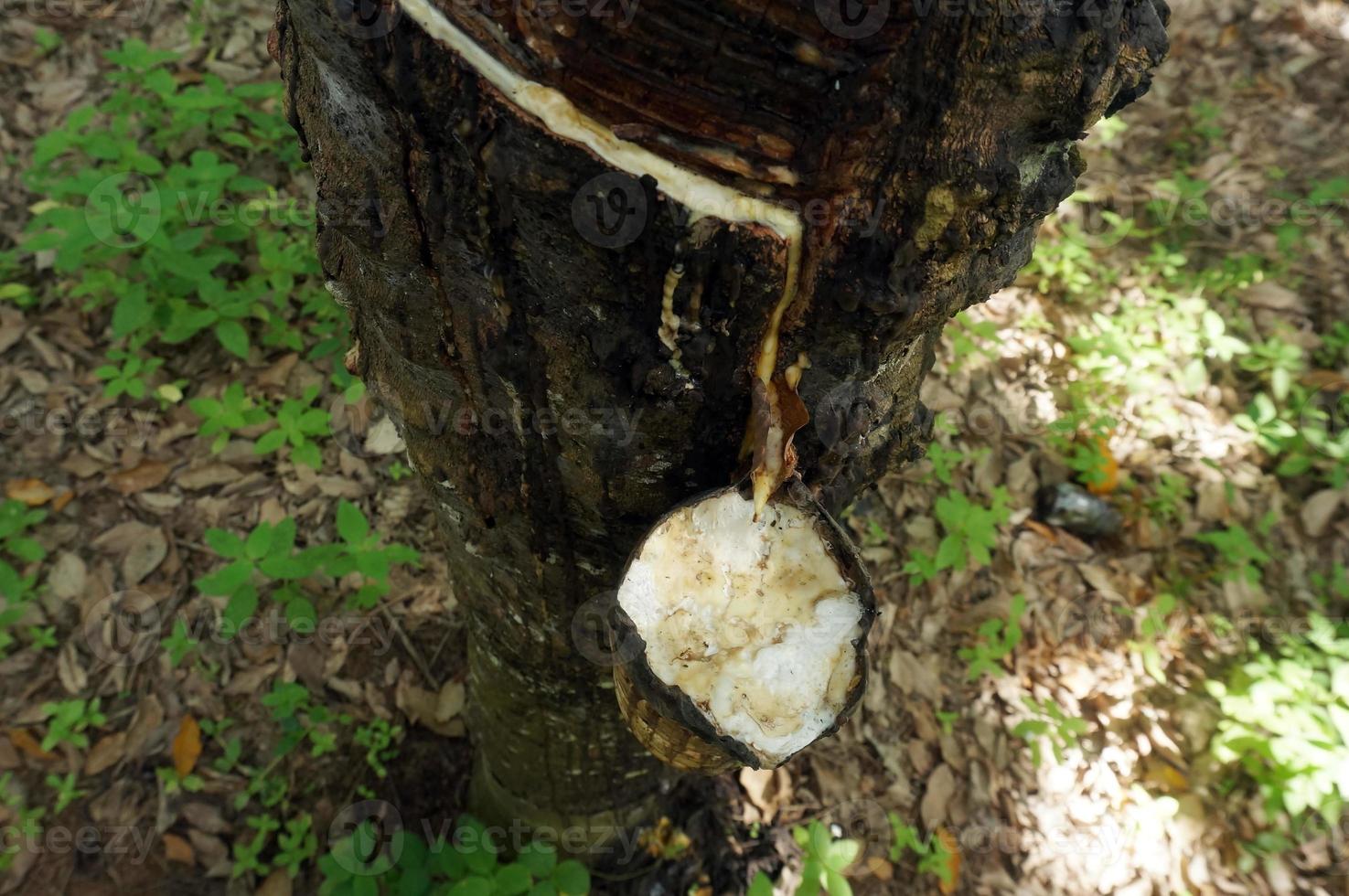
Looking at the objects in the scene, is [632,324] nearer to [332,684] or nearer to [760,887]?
[760,887]

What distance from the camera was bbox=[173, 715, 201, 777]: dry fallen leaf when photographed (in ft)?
8.18

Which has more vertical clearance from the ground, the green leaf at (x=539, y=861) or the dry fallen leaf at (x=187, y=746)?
the green leaf at (x=539, y=861)

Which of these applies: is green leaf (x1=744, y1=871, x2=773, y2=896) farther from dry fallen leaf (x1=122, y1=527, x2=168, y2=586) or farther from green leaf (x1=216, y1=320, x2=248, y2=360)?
green leaf (x1=216, y1=320, x2=248, y2=360)

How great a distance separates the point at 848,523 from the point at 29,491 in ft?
10.0

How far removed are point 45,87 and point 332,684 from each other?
3128mm

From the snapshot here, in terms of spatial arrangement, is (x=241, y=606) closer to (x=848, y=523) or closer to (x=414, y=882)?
(x=414, y=882)

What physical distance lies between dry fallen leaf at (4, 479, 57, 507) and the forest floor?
1 centimetres

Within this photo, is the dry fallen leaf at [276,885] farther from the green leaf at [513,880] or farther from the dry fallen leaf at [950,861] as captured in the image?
the dry fallen leaf at [950,861]

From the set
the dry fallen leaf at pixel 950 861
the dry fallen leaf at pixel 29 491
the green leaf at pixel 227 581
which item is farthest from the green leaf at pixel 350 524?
the dry fallen leaf at pixel 950 861

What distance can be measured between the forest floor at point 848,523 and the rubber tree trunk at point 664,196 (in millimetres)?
1522

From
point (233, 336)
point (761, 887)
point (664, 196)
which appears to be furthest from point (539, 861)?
point (233, 336)

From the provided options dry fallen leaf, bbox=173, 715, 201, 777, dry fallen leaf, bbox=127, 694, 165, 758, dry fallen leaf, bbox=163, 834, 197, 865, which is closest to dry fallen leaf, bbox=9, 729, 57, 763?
dry fallen leaf, bbox=127, 694, 165, 758

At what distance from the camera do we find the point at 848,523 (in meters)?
3.15

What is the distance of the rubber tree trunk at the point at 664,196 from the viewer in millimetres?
716
